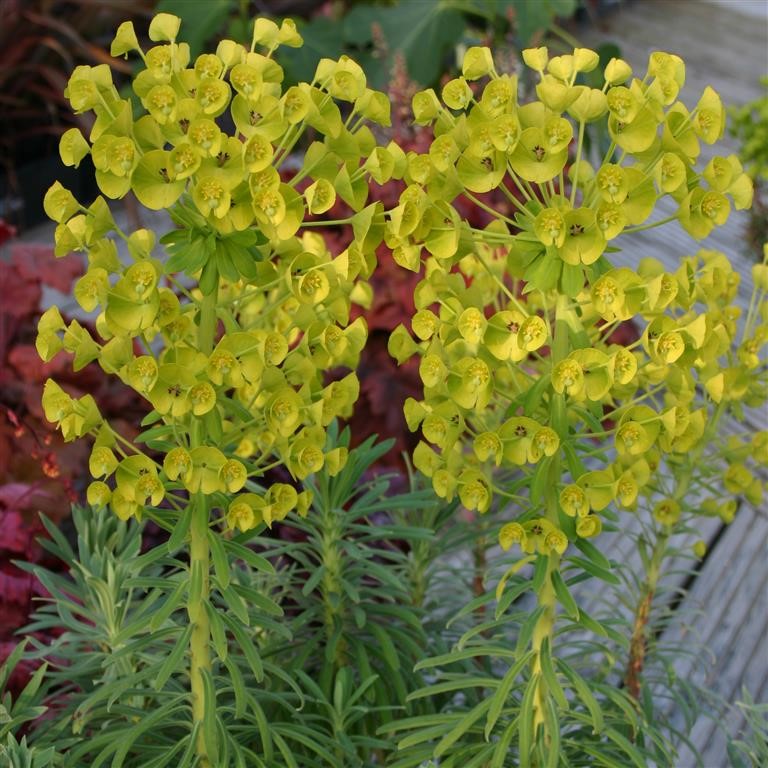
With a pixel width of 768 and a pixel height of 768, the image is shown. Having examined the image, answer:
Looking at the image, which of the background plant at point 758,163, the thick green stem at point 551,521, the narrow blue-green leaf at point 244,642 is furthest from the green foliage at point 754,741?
the background plant at point 758,163

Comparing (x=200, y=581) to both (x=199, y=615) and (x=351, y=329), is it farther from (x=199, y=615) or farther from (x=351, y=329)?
(x=351, y=329)

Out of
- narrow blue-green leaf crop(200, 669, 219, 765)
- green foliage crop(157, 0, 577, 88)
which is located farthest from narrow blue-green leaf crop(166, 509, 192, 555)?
green foliage crop(157, 0, 577, 88)

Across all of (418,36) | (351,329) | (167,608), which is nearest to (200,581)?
(167,608)

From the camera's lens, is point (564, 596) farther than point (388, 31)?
No

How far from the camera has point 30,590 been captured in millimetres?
1403

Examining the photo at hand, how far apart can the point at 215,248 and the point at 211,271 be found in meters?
0.02

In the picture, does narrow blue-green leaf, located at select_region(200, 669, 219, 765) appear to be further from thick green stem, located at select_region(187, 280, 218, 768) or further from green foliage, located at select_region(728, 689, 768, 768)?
green foliage, located at select_region(728, 689, 768, 768)

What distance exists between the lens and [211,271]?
0.90m

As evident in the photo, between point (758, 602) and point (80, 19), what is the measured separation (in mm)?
2037

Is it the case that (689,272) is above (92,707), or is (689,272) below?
above

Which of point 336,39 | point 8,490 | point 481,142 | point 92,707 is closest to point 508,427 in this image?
point 481,142

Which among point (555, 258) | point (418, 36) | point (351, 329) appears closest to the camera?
point (555, 258)

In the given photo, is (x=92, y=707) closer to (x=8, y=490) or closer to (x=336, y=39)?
(x=8, y=490)

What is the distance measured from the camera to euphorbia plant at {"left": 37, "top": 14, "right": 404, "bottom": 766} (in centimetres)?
84
